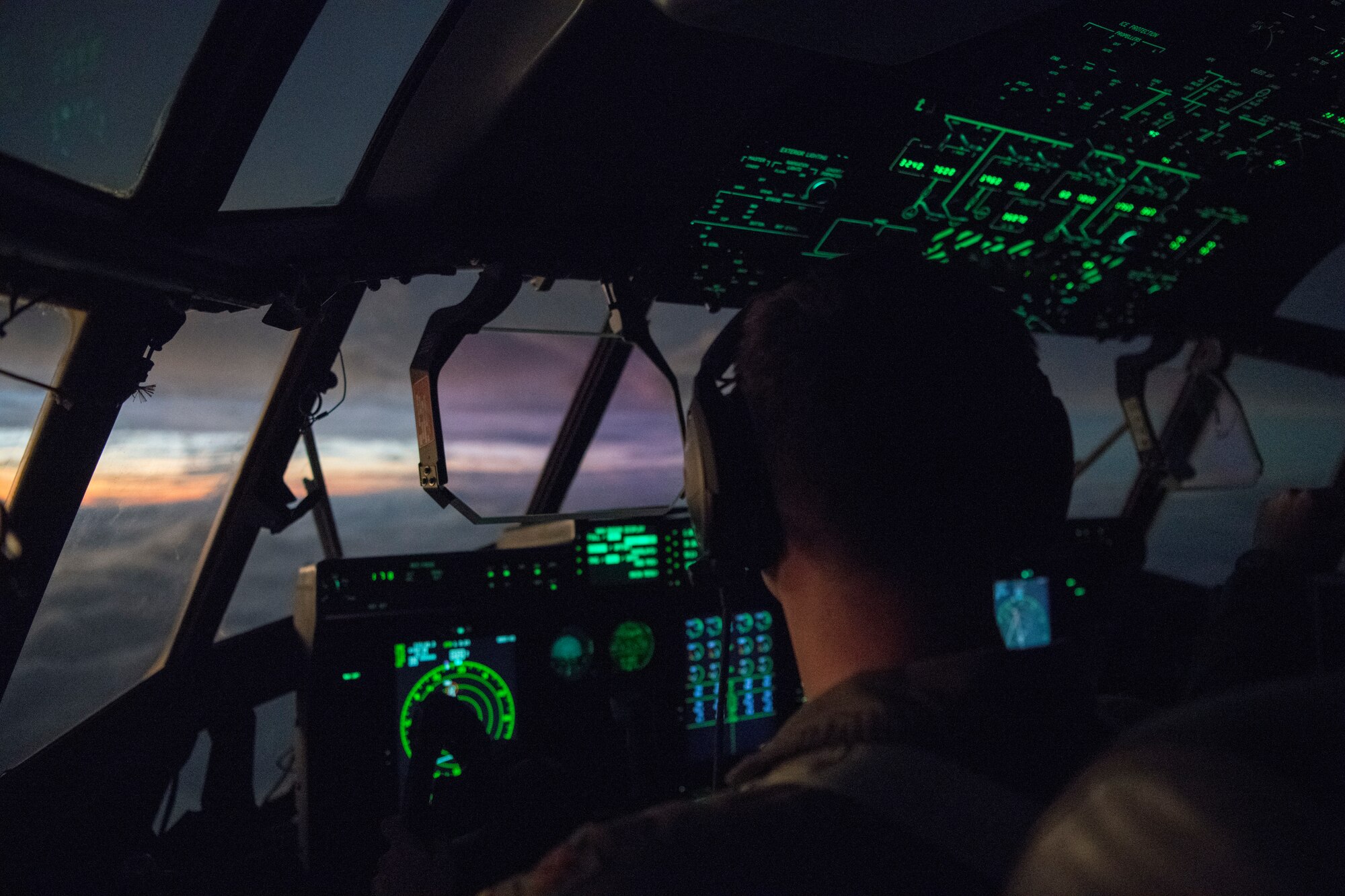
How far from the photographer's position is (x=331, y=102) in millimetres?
1562

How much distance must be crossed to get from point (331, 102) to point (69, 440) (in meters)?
0.77

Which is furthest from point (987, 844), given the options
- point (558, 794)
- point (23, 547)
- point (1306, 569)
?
point (1306, 569)

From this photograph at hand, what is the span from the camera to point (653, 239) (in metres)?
1.72

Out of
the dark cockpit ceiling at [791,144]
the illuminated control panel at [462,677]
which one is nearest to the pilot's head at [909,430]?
the dark cockpit ceiling at [791,144]

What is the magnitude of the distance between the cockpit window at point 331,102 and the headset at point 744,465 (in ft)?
3.02

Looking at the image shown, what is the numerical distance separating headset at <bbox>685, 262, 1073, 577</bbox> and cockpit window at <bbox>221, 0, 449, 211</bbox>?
0.92 m

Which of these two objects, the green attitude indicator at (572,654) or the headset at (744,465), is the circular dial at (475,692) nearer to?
the green attitude indicator at (572,654)

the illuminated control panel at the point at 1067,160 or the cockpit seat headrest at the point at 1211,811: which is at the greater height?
the illuminated control panel at the point at 1067,160

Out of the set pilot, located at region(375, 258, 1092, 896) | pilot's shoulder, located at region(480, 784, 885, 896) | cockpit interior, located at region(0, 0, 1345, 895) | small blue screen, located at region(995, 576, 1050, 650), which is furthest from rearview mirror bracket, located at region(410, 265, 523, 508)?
small blue screen, located at region(995, 576, 1050, 650)

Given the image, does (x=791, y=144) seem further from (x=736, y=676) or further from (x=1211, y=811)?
(x=1211, y=811)

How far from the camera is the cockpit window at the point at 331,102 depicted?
1391mm

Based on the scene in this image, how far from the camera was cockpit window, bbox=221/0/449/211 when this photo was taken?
1391 millimetres

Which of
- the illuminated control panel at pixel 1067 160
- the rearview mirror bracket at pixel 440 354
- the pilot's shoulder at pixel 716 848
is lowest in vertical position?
the pilot's shoulder at pixel 716 848

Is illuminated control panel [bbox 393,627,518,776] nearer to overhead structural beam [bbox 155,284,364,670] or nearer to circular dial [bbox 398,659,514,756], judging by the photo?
circular dial [bbox 398,659,514,756]
